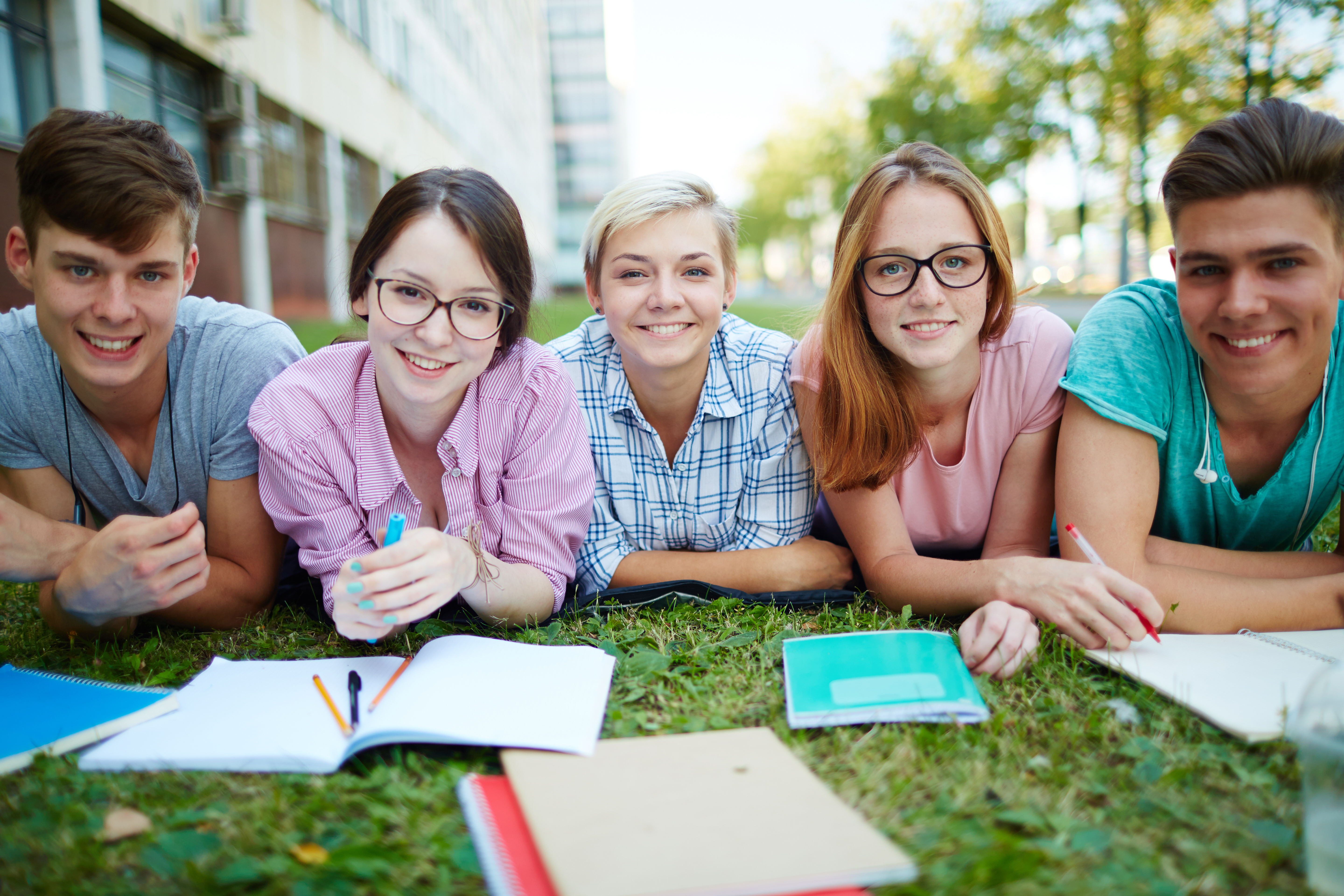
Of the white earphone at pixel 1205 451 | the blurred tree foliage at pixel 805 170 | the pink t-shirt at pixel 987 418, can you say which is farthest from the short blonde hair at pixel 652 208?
the blurred tree foliage at pixel 805 170

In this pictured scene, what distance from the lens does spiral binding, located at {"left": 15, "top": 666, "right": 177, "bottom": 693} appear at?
1.89m

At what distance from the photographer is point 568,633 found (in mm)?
2410

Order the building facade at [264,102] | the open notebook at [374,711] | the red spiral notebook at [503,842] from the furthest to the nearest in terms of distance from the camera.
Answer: the building facade at [264,102]
the open notebook at [374,711]
the red spiral notebook at [503,842]

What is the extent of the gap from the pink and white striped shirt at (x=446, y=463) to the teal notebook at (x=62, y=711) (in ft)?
1.78

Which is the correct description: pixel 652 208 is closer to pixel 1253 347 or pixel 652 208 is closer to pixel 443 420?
pixel 443 420

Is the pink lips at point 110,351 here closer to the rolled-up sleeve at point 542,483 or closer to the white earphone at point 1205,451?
the rolled-up sleeve at point 542,483

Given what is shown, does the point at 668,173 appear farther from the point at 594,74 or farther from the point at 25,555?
the point at 594,74

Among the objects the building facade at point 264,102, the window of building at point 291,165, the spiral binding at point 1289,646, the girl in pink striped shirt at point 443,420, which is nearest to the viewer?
the spiral binding at point 1289,646

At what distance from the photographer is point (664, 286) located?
2.59 metres

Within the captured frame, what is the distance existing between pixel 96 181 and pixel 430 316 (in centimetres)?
88

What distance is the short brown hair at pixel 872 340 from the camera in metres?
Answer: 2.50

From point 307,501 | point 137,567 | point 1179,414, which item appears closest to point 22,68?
point 307,501

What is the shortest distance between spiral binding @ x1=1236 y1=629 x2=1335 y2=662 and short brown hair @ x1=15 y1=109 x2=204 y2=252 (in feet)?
9.93

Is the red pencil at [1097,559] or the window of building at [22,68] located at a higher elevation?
the window of building at [22,68]
